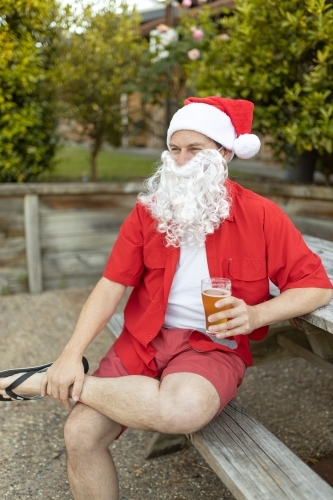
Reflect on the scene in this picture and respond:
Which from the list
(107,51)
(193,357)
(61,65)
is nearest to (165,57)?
(107,51)

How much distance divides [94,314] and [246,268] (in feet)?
2.10

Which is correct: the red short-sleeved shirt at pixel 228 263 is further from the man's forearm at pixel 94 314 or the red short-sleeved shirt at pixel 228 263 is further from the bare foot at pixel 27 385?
the bare foot at pixel 27 385

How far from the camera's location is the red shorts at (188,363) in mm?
1958

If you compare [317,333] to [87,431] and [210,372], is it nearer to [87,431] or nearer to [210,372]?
[210,372]

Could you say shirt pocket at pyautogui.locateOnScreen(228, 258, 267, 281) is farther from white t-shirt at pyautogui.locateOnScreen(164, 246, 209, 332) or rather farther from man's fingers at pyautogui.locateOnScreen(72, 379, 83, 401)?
man's fingers at pyautogui.locateOnScreen(72, 379, 83, 401)

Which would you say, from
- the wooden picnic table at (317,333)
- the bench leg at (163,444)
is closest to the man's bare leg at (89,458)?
the bench leg at (163,444)

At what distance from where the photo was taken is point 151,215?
2236mm

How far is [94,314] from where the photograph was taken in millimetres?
2203

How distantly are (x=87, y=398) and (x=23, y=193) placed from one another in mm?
3048

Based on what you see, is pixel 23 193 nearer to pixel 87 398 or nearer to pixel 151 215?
pixel 151 215

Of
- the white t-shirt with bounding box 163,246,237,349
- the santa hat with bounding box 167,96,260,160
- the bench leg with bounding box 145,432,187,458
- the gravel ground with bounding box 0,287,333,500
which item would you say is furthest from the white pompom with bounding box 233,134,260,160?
the gravel ground with bounding box 0,287,333,500

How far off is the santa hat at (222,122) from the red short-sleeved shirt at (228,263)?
176mm

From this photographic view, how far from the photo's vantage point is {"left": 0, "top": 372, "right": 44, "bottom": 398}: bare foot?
206 cm

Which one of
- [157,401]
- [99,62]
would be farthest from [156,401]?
[99,62]
